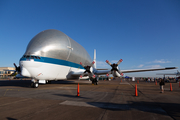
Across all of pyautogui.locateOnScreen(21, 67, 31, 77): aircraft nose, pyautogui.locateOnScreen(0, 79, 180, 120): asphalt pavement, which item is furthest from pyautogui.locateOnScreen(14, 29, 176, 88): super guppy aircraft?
pyautogui.locateOnScreen(0, 79, 180, 120): asphalt pavement

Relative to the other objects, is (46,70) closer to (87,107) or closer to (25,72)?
(25,72)

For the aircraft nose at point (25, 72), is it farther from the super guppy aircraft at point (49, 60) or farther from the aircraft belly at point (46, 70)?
the aircraft belly at point (46, 70)

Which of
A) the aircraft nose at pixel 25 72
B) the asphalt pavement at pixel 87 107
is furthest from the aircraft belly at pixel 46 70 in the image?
the asphalt pavement at pixel 87 107

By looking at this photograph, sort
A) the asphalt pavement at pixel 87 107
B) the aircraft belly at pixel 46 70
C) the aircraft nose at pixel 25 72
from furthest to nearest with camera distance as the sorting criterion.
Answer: the aircraft belly at pixel 46 70 → the aircraft nose at pixel 25 72 → the asphalt pavement at pixel 87 107

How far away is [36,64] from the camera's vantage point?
14.7 meters

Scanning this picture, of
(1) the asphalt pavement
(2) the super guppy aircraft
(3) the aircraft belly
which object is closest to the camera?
(1) the asphalt pavement

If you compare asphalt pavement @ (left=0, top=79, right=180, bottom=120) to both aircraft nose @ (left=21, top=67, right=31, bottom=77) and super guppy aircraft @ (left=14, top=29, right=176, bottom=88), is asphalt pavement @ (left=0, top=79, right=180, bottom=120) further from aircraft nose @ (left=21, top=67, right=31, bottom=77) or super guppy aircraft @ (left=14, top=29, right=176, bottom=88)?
super guppy aircraft @ (left=14, top=29, right=176, bottom=88)

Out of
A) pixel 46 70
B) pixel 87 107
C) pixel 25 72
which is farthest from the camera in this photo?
pixel 46 70

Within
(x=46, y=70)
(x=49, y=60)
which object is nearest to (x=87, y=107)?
(x=46, y=70)

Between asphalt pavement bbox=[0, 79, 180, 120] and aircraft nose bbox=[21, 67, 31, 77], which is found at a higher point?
aircraft nose bbox=[21, 67, 31, 77]

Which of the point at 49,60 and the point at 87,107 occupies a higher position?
the point at 49,60

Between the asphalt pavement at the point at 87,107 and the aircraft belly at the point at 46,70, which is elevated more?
the aircraft belly at the point at 46,70

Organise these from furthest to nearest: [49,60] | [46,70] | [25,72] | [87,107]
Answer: [49,60] → [46,70] → [25,72] → [87,107]

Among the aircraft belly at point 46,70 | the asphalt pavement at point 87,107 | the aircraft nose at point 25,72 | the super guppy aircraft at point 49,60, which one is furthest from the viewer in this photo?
the super guppy aircraft at point 49,60
